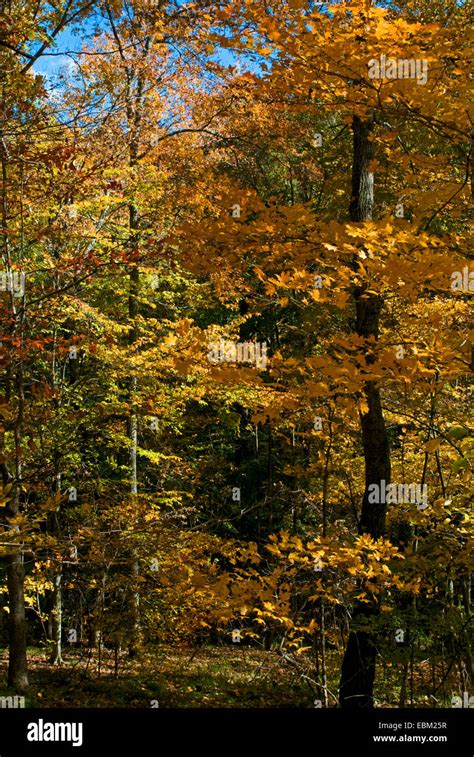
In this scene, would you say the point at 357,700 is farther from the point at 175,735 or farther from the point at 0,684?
the point at 0,684

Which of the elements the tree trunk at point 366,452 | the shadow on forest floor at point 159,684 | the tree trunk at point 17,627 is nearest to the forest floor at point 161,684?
the shadow on forest floor at point 159,684

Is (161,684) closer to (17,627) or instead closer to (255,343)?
(17,627)

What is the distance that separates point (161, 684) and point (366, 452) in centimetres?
506

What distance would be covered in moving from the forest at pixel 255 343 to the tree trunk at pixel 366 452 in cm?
3

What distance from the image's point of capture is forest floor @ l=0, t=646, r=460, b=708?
7.98m

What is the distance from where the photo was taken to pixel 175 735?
3285 millimetres

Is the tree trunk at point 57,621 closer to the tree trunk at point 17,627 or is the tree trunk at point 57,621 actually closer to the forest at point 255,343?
the forest at point 255,343

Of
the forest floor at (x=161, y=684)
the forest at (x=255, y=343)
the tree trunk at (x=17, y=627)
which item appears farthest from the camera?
the forest floor at (x=161, y=684)

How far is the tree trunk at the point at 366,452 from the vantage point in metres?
5.48

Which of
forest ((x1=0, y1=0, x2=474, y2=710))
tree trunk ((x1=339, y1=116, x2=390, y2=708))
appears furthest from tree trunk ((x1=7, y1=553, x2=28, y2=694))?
tree trunk ((x1=339, y1=116, x2=390, y2=708))

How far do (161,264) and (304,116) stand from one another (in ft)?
16.5

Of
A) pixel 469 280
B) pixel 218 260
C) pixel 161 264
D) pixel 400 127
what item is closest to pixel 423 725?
pixel 469 280

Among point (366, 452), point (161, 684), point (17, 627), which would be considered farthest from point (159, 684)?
point (366, 452)

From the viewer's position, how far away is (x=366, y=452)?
6.05m
